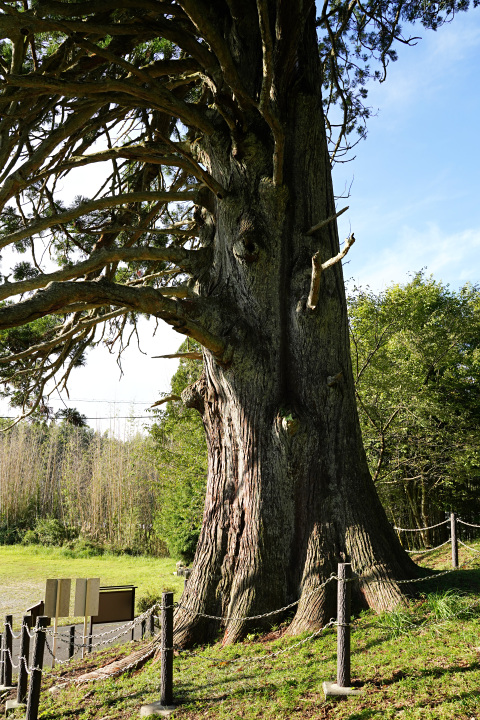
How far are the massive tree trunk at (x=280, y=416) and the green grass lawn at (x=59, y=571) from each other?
274 inches

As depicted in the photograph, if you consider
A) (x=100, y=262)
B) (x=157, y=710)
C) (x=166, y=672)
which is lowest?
(x=157, y=710)

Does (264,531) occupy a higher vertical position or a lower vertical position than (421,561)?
higher

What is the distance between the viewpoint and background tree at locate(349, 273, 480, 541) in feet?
42.2

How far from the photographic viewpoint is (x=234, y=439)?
594 cm

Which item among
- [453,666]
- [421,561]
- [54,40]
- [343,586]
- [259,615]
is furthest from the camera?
[421,561]

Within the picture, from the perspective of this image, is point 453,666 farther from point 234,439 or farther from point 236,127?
point 236,127

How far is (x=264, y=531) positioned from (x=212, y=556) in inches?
26.9

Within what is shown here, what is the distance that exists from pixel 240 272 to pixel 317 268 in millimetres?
1181

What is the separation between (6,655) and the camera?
6672 millimetres

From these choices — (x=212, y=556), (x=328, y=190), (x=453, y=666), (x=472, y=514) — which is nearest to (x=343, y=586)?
(x=453, y=666)

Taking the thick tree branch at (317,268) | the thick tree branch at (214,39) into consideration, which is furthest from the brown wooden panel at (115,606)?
the thick tree branch at (214,39)

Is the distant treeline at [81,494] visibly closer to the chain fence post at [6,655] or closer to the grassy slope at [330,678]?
the chain fence post at [6,655]

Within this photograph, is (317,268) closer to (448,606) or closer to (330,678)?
(448,606)

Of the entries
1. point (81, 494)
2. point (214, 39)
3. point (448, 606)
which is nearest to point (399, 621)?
point (448, 606)
